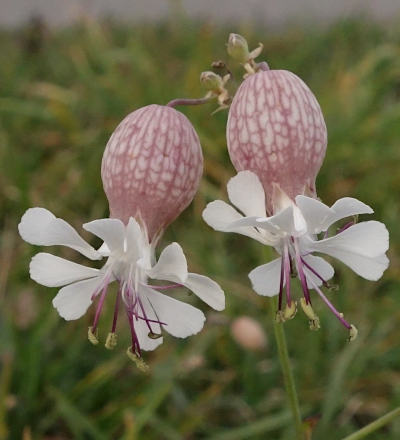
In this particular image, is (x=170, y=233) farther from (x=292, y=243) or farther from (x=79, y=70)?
(x=292, y=243)

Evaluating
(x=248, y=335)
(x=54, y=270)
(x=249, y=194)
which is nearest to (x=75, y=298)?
(x=54, y=270)

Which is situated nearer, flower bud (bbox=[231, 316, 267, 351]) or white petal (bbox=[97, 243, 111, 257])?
white petal (bbox=[97, 243, 111, 257])

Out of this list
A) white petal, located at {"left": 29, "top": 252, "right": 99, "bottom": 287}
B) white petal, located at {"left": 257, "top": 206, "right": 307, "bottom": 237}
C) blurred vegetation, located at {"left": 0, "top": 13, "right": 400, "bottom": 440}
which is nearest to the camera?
white petal, located at {"left": 257, "top": 206, "right": 307, "bottom": 237}

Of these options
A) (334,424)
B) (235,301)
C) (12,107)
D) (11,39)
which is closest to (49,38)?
(11,39)

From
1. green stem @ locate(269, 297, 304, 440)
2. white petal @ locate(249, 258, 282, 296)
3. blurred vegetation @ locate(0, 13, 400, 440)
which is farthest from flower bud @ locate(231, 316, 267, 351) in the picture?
white petal @ locate(249, 258, 282, 296)

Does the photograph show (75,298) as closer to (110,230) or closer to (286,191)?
(110,230)

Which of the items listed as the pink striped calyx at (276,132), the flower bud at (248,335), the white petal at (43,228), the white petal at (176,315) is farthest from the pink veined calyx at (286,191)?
the flower bud at (248,335)

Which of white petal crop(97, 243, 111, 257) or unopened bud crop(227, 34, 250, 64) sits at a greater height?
unopened bud crop(227, 34, 250, 64)

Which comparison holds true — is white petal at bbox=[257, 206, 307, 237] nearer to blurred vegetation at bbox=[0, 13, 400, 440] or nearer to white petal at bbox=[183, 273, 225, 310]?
white petal at bbox=[183, 273, 225, 310]

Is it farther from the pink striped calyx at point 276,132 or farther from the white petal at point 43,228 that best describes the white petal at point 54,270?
the pink striped calyx at point 276,132
